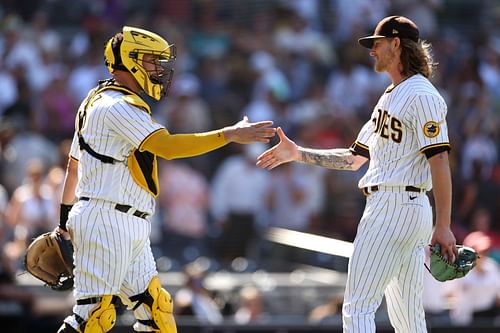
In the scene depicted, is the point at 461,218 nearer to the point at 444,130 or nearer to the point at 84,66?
the point at 84,66

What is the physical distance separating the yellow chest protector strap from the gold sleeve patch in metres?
1.72

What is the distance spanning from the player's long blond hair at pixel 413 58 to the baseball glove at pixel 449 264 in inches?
45.2

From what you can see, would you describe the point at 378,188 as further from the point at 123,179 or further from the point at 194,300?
the point at 194,300

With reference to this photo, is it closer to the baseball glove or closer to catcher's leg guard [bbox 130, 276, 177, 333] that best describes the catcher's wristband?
catcher's leg guard [bbox 130, 276, 177, 333]

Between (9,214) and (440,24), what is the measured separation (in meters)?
8.30

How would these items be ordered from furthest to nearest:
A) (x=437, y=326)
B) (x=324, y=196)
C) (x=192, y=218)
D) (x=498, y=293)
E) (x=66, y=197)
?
(x=324, y=196), (x=192, y=218), (x=498, y=293), (x=437, y=326), (x=66, y=197)

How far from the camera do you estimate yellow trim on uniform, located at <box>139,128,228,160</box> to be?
22.3 feet

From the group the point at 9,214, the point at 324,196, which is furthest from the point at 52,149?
→ the point at 324,196

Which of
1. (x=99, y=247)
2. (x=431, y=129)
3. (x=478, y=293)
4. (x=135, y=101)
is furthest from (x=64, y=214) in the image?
(x=478, y=293)

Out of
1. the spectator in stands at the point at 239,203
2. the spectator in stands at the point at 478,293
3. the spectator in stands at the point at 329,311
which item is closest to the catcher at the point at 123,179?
the spectator in stands at the point at 329,311

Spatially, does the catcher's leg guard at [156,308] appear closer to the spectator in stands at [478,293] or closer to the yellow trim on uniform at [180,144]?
the yellow trim on uniform at [180,144]

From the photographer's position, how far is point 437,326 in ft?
35.1

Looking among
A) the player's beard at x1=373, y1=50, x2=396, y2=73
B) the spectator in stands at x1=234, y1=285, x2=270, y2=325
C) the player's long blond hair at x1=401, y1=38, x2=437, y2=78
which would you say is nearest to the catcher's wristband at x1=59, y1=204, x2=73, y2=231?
the player's beard at x1=373, y1=50, x2=396, y2=73

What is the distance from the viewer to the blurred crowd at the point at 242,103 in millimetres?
13555
